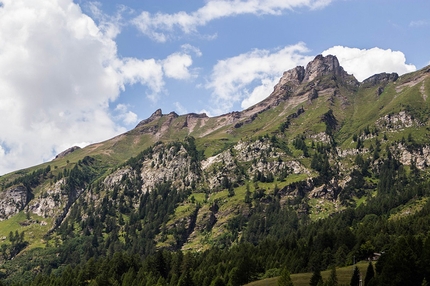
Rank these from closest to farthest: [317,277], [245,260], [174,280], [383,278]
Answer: [383,278] < [317,277] < [245,260] < [174,280]

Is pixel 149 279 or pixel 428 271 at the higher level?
pixel 149 279

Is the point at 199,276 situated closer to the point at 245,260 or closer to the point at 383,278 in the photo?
the point at 245,260

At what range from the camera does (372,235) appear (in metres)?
200

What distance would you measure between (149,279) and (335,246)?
84.7 meters

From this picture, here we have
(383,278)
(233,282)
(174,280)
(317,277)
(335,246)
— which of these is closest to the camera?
(383,278)

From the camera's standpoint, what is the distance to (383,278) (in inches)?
4262

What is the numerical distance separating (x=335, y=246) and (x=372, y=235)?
21.2 metres

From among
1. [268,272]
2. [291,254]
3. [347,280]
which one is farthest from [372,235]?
[347,280]

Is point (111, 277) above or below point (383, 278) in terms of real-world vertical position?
above

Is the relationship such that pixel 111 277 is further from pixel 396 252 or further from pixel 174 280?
pixel 396 252

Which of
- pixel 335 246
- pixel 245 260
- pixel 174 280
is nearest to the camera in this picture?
pixel 245 260

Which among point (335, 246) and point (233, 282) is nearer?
point (233, 282)

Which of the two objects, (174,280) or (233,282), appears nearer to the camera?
(233,282)

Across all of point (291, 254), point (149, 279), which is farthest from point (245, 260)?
point (149, 279)
